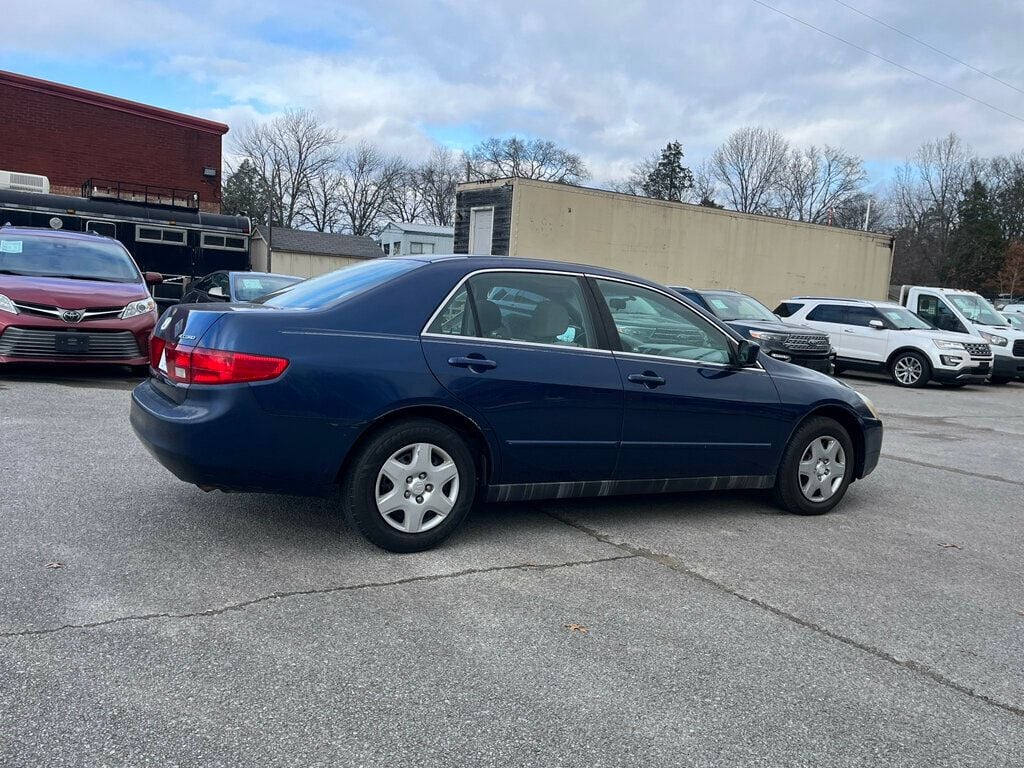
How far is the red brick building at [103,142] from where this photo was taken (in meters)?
28.8

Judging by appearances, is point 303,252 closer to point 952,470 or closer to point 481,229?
point 481,229

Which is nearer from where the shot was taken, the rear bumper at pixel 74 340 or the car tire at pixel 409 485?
the car tire at pixel 409 485

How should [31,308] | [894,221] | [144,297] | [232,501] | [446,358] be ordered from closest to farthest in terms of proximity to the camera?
[446,358]
[232,501]
[31,308]
[144,297]
[894,221]

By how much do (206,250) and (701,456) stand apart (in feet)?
54.3

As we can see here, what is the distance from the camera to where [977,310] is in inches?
738

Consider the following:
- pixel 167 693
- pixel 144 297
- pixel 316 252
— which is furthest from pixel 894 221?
pixel 167 693

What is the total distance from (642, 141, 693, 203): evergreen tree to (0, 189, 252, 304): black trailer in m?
62.3

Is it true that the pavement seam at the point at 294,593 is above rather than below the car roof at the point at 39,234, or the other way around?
below

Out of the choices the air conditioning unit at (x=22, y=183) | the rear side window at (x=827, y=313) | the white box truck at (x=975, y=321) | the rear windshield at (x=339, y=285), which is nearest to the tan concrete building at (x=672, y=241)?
the rear side window at (x=827, y=313)

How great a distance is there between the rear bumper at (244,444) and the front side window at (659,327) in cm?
185

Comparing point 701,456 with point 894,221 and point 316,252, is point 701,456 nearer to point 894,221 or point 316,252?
point 316,252

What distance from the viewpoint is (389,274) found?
15.1 feet

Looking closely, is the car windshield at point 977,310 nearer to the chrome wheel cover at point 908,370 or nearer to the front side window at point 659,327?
the chrome wheel cover at point 908,370

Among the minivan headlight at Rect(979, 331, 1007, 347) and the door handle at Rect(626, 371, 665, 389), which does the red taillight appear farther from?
the minivan headlight at Rect(979, 331, 1007, 347)
